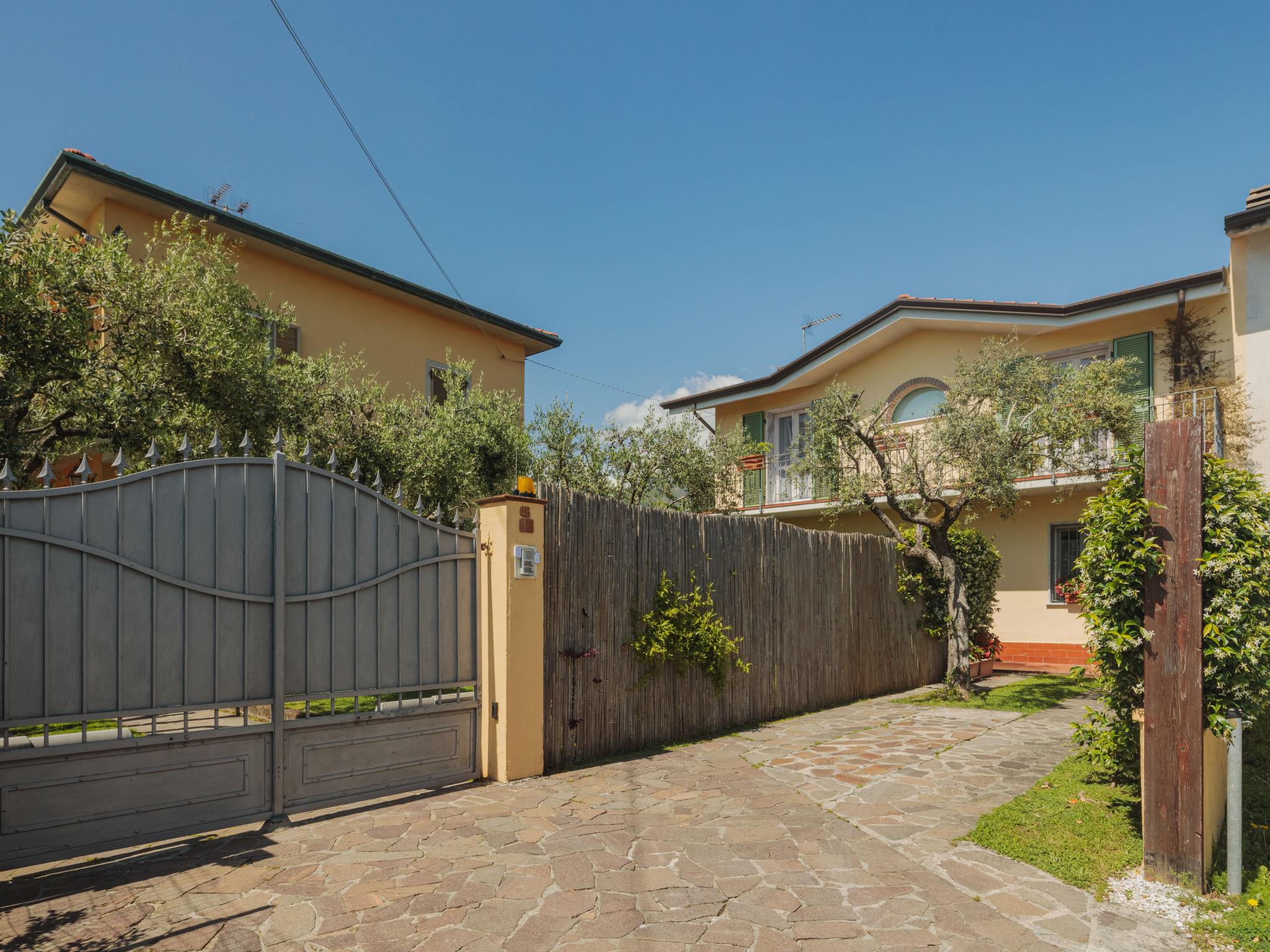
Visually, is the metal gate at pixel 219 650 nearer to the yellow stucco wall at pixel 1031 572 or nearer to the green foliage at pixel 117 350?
the green foliage at pixel 117 350

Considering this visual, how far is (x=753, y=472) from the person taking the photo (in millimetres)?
17328

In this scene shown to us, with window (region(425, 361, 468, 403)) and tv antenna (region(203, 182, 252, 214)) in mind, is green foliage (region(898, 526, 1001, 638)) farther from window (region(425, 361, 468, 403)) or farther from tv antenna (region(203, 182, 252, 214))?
Result: tv antenna (region(203, 182, 252, 214))

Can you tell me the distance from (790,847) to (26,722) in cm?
441

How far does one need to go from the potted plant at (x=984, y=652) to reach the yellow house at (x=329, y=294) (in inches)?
417

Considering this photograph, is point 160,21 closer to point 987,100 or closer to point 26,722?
point 26,722

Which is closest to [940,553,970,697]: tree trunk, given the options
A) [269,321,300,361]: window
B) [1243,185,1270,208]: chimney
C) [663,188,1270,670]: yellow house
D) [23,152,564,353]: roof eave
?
[663,188,1270,670]: yellow house

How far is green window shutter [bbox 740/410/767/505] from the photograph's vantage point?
17141 mm

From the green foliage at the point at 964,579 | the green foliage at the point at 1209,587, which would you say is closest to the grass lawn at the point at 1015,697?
the green foliage at the point at 964,579

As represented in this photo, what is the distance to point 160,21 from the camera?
7.00 metres

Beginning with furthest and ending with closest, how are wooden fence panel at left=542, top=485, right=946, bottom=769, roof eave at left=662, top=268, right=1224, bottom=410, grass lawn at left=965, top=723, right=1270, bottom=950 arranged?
roof eave at left=662, top=268, right=1224, bottom=410, wooden fence panel at left=542, top=485, right=946, bottom=769, grass lawn at left=965, top=723, right=1270, bottom=950

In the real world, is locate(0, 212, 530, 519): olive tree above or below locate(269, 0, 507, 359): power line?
below

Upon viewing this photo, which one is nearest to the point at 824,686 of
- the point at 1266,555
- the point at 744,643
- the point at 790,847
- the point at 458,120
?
the point at 744,643

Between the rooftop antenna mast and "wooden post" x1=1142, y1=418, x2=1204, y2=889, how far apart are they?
14.4 m

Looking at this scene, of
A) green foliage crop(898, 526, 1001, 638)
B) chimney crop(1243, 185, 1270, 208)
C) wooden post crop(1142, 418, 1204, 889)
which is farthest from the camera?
green foliage crop(898, 526, 1001, 638)
